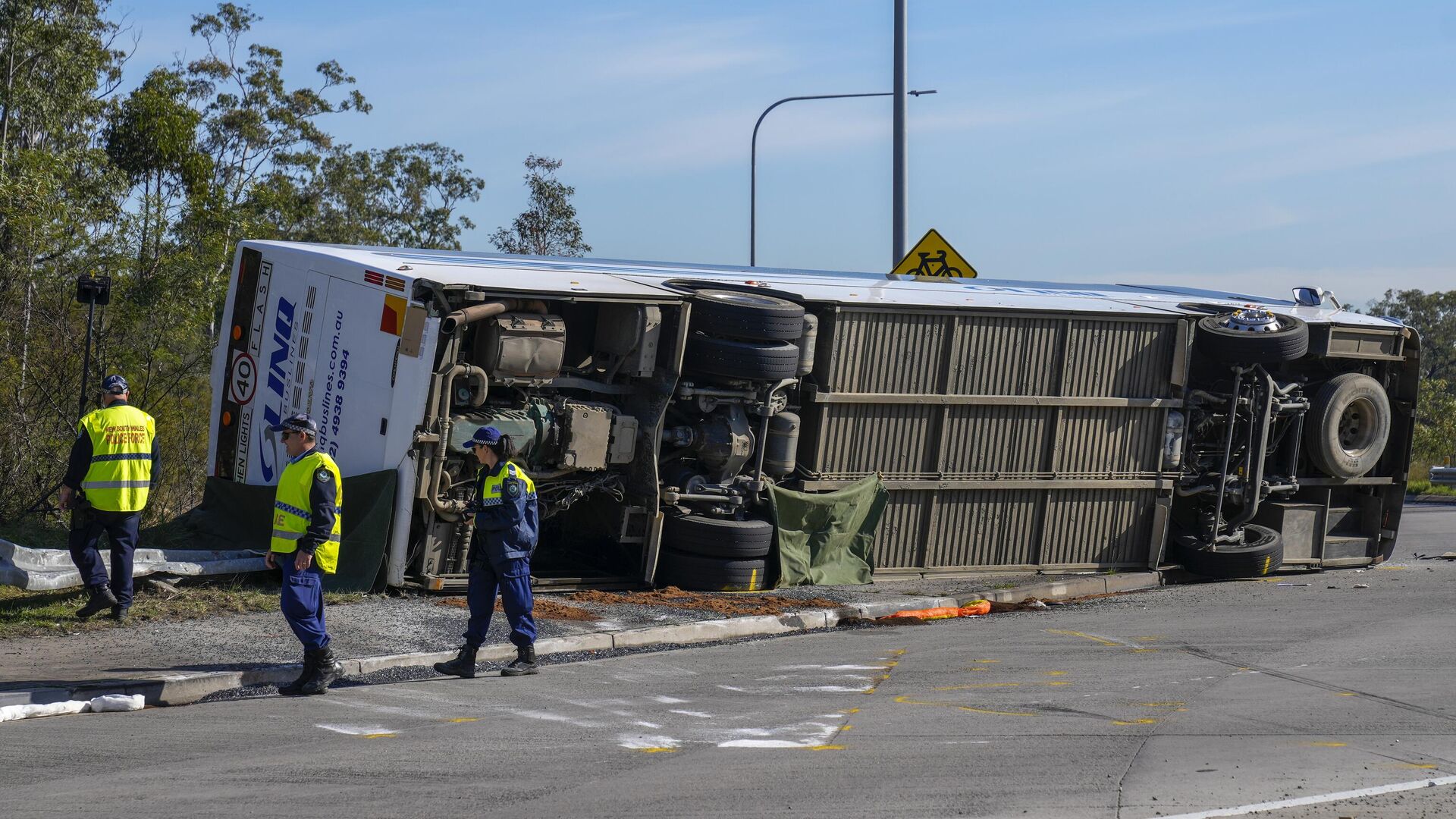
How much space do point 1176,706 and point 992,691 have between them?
1.04 metres

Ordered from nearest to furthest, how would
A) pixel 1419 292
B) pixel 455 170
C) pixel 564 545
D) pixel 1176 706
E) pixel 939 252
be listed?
1. pixel 1176 706
2. pixel 564 545
3. pixel 939 252
4. pixel 455 170
5. pixel 1419 292

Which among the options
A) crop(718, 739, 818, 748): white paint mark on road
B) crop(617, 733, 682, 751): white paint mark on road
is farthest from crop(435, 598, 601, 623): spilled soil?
crop(718, 739, 818, 748): white paint mark on road

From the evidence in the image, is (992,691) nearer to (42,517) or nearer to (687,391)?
(687,391)

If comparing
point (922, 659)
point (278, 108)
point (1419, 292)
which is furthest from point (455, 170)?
point (1419, 292)

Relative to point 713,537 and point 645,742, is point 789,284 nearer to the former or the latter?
point 713,537

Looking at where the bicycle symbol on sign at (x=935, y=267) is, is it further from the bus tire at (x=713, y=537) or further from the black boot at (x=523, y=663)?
the black boot at (x=523, y=663)

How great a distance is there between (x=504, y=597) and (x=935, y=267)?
8439mm

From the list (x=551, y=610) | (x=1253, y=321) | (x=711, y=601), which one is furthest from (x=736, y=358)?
(x=1253, y=321)

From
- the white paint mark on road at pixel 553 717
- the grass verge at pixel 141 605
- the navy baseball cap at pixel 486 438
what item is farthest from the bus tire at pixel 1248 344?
the white paint mark on road at pixel 553 717

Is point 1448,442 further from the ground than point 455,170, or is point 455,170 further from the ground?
point 455,170

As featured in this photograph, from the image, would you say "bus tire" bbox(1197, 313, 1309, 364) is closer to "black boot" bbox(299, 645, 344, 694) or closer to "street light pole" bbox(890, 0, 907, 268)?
"street light pole" bbox(890, 0, 907, 268)

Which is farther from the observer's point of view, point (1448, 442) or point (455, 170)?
point (455, 170)

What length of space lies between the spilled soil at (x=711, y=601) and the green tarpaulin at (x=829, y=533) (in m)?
0.66

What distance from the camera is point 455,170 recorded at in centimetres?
4469
